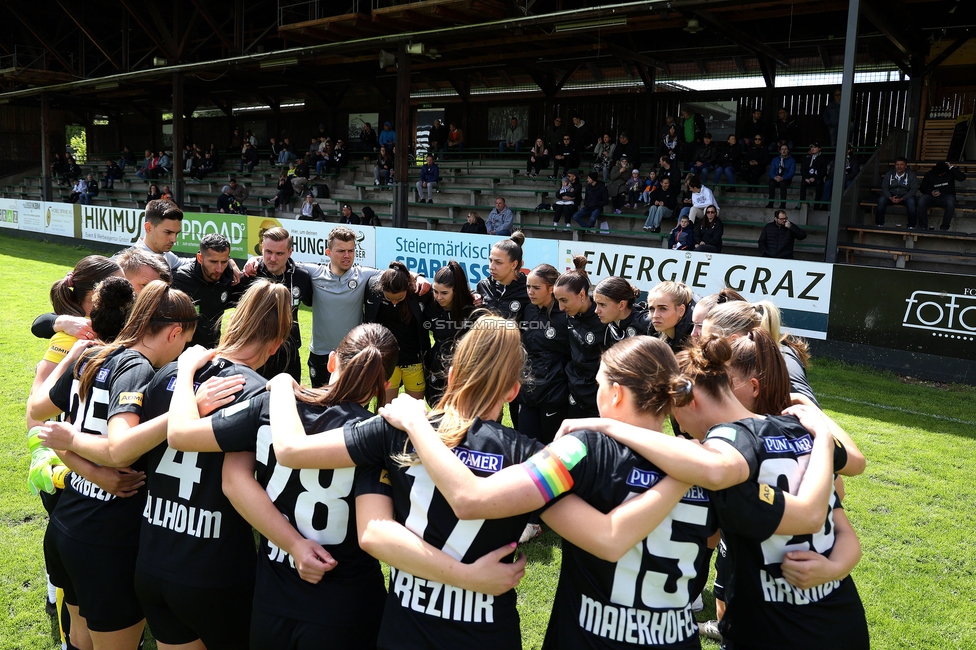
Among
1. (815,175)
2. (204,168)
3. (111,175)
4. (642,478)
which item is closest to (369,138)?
(204,168)

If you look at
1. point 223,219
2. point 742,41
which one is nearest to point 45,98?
point 223,219

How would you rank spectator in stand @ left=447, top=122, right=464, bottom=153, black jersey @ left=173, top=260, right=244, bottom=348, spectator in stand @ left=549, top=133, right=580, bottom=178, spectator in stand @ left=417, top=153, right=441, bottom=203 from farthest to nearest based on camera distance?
spectator in stand @ left=447, top=122, right=464, bottom=153 → spectator in stand @ left=417, top=153, right=441, bottom=203 → spectator in stand @ left=549, top=133, right=580, bottom=178 → black jersey @ left=173, top=260, right=244, bottom=348

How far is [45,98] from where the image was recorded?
2814 centimetres

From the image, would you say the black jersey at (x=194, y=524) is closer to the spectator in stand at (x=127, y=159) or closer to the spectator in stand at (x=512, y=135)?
the spectator in stand at (x=512, y=135)

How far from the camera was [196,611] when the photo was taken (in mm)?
2633

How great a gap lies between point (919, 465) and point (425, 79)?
20441 millimetres

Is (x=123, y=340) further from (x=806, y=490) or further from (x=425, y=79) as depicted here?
(x=425, y=79)

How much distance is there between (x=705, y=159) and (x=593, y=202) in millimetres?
2926

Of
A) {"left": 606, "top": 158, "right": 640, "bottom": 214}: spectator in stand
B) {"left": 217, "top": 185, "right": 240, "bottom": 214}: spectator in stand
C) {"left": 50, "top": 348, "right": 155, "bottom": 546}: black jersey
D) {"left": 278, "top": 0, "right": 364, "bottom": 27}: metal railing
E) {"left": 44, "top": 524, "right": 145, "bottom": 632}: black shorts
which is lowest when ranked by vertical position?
{"left": 44, "top": 524, "right": 145, "bottom": 632}: black shorts

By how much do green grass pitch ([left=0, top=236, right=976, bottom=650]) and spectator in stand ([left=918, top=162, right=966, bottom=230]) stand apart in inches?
210

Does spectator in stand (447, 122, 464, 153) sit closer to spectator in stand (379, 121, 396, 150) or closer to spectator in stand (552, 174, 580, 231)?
spectator in stand (379, 121, 396, 150)

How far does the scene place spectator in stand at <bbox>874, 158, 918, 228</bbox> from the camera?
1385 centimetres

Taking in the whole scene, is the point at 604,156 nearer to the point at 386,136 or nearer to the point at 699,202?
the point at 699,202

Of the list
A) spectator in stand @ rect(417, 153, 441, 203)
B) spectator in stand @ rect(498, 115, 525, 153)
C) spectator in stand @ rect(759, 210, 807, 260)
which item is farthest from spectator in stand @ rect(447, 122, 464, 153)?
spectator in stand @ rect(759, 210, 807, 260)
